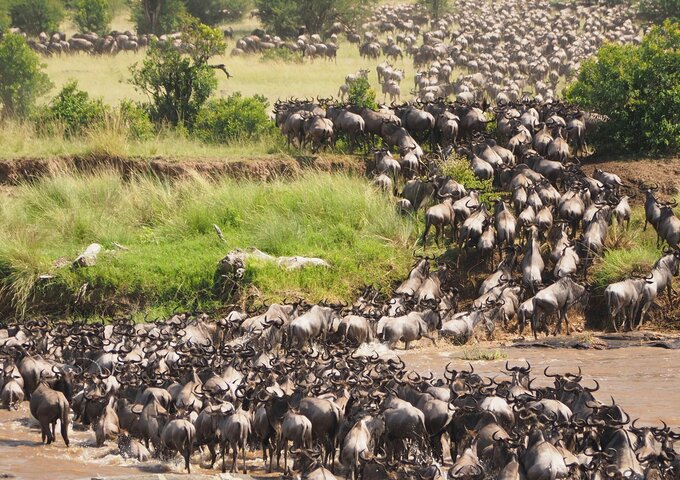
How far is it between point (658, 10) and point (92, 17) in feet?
85.8

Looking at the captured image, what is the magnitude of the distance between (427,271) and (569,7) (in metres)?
48.4

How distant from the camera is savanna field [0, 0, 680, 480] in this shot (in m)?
11.6

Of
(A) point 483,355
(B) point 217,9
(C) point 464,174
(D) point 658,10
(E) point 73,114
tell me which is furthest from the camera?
(B) point 217,9

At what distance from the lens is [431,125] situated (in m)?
23.8

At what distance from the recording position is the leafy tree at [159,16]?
49406mm

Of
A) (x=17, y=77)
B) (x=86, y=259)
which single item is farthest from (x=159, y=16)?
(x=86, y=259)

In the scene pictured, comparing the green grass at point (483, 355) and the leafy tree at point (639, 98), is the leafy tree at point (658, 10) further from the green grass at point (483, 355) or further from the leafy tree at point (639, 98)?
the green grass at point (483, 355)

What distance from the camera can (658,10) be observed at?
2131 inches

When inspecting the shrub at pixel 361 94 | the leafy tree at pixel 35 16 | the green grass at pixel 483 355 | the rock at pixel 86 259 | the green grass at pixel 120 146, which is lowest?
the leafy tree at pixel 35 16

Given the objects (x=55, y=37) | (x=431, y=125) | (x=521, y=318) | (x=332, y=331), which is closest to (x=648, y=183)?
(x=431, y=125)

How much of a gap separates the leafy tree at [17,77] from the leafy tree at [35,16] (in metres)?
19.4

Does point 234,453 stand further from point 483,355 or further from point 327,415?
point 483,355

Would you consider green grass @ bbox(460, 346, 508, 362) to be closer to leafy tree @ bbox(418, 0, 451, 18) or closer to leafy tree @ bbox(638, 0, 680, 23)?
leafy tree @ bbox(638, 0, 680, 23)

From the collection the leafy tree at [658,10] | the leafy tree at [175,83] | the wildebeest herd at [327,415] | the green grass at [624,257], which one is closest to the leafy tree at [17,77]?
the leafy tree at [175,83]
